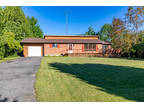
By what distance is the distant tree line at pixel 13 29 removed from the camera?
1531 cm

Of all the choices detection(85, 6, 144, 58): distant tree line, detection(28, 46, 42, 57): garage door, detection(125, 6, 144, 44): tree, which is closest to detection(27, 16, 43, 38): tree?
detection(28, 46, 42, 57): garage door

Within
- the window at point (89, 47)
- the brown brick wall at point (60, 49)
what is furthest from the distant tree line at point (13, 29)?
the window at point (89, 47)

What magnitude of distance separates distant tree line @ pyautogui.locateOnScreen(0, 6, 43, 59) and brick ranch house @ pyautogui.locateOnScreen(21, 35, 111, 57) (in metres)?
2.04

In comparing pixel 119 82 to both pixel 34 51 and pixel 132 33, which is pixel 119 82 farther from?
pixel 132 33

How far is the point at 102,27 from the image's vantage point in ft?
172

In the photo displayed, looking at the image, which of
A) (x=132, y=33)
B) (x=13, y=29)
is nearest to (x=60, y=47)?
(x=13, y=29)

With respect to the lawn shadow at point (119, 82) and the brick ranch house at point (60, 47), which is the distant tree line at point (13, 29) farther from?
the lawn shadow at point (119, 82)

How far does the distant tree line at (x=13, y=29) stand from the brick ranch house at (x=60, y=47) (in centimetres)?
204

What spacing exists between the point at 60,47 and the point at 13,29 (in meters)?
14.1

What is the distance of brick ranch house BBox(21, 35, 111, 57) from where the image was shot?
19516 millimetres

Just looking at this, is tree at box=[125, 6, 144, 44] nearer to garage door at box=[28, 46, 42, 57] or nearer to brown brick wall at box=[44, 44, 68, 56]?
brown brick wall at box=[44, 44, 68, 56]
